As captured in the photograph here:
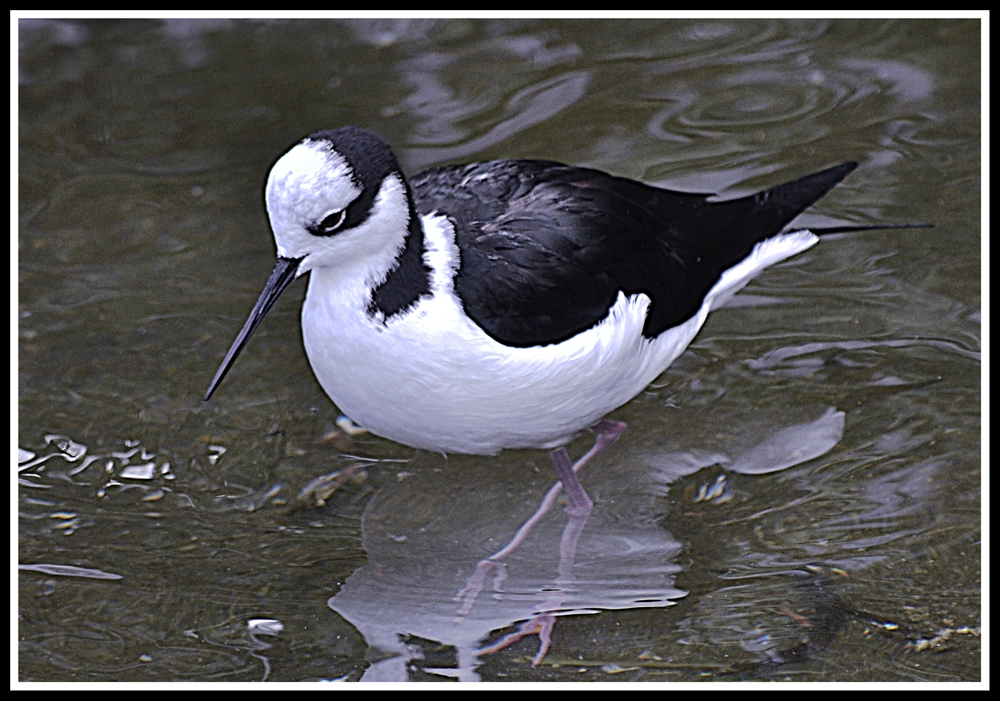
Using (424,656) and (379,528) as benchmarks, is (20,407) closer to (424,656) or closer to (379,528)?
(379,528)

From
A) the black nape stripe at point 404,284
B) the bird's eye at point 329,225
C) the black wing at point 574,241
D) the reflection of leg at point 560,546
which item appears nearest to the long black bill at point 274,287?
the bird's eye at point 329,225

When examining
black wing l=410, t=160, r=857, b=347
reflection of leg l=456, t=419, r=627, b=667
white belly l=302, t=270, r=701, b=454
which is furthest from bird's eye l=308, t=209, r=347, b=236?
reflection of leg l=456, t=419, r=627, b=667

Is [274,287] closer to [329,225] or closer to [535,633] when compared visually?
[329,225]

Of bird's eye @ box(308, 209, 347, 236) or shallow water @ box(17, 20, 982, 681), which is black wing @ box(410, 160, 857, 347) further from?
shallow water @ box(17, 20, 982, 681)

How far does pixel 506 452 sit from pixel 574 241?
3.33 feet

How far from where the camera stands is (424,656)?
13.2 ft

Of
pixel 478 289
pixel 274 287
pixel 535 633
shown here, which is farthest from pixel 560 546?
pixel 274 287

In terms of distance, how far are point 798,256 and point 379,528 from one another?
7.23 ft

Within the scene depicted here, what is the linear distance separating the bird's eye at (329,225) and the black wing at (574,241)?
42 cm

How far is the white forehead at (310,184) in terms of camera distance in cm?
369

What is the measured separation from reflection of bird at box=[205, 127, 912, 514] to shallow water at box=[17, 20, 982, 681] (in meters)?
0.46

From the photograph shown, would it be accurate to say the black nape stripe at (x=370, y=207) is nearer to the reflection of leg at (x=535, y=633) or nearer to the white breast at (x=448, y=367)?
the white breast at (x=448, y=367)

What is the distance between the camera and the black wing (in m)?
4.04

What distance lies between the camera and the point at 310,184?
3.69m
